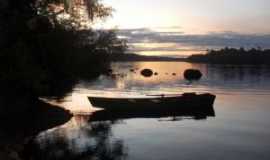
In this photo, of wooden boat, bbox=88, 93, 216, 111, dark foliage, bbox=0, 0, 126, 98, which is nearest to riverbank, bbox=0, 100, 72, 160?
dark foliage, bbox=0, 0, 126, 98

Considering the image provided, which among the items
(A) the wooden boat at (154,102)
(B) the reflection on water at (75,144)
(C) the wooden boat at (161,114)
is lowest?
(C) the wooden boat at (161,114)

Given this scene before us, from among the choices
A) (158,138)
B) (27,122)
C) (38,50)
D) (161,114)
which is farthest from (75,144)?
(161,114)

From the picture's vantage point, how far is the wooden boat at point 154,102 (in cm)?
5231

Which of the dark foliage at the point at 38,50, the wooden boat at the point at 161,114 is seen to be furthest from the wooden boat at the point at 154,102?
the dark foliage at the point at 38,50

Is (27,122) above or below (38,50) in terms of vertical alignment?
below

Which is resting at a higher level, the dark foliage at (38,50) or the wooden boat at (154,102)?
the dark foliage at (38,50)

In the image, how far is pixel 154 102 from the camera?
53250mm

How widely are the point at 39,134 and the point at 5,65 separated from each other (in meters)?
7.02

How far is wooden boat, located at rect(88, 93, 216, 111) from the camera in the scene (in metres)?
52.3

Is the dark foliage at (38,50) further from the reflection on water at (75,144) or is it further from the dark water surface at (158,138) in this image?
the dark water surface at (158,138)

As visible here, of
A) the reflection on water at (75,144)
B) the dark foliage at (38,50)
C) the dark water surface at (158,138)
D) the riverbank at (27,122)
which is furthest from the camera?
the dark water surface at (158,138)

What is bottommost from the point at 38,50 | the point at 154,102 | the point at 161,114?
the point at 161,114

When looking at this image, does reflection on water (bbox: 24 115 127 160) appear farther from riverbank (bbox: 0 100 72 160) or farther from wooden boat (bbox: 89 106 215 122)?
wooden boat (bbox: 89 106 215 122)

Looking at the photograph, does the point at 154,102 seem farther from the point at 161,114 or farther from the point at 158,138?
the point at 158,138
